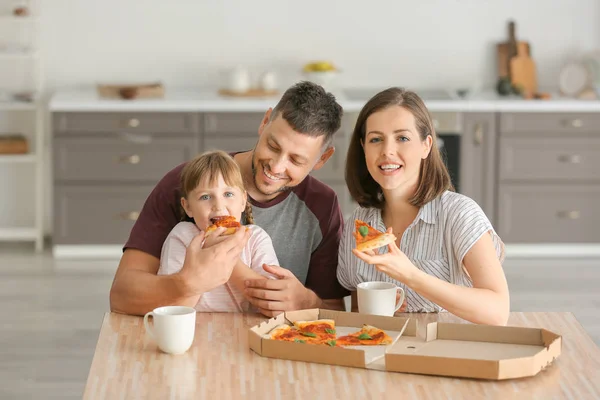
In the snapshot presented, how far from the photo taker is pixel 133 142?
5.54 meters

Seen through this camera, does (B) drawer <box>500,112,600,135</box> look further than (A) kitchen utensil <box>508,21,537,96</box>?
No

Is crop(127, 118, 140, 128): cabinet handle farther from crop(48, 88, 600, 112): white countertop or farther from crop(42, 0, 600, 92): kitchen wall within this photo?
crop(42, 0, 600, 92): kitchen wall

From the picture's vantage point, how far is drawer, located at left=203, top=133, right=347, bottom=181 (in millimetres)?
5543

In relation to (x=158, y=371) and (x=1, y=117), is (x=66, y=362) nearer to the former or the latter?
(x=158, y=371)

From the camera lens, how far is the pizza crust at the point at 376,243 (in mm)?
1988

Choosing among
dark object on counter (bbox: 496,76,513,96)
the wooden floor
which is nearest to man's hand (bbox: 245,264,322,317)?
the wooden floor

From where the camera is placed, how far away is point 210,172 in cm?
229

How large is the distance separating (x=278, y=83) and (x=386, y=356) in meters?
4.42

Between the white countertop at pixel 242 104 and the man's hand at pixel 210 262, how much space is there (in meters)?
3.45

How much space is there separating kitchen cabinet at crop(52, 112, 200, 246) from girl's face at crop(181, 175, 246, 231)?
3.26m

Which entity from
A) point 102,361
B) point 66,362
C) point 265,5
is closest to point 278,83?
point 265,5

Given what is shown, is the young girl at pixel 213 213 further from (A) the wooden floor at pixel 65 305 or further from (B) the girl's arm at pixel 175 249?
(A) the wooden floor at pixel 65 305

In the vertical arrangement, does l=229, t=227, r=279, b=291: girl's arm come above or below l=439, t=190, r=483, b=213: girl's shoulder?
below

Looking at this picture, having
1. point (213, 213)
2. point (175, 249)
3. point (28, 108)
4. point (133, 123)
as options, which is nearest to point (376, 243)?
point (213, 213)
